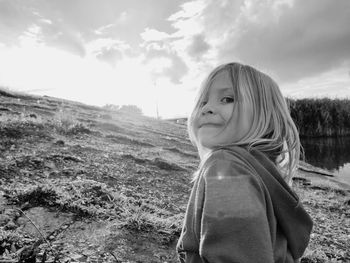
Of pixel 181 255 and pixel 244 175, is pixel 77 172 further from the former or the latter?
pixel 244 175

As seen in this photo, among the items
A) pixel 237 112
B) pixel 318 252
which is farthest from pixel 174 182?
pixel 237 112

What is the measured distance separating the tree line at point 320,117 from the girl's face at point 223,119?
35.4 metres

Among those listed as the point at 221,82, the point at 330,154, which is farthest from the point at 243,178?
the point at 330,154

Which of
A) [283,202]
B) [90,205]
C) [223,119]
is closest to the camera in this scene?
[283,202]

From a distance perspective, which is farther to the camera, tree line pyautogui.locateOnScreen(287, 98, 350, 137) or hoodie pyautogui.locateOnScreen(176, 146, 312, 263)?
tree line pyautogui.locateOnScreen(287, 98, 350, 137)

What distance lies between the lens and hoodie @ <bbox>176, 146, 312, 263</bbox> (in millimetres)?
1289

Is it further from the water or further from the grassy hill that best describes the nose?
the water

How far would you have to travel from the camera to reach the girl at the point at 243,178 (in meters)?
1.30

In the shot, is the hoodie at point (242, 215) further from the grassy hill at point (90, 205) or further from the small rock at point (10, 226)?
the small rock at point (10, 226)

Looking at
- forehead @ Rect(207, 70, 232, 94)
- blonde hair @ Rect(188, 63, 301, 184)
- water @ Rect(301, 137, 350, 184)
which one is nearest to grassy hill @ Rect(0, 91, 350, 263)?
blonde hair @ Rect(188, 63, 301, 184)

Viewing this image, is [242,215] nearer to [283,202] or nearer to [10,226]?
[283,202]

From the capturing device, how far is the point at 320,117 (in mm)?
35094

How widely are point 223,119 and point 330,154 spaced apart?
2723 centimetres

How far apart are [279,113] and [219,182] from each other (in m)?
0.79
